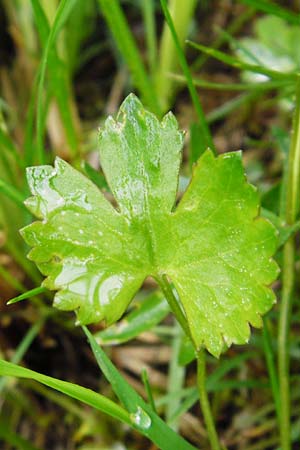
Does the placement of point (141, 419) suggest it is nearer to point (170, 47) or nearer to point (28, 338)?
point (28, 338)

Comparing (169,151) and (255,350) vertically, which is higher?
(169,151)

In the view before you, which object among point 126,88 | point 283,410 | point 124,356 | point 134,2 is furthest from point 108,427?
point 134,2

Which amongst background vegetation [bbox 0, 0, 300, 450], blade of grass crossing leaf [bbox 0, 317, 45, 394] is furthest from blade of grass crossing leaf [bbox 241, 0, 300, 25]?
blade of grass crossing leaf [bbox 0, 317, 45, 394]

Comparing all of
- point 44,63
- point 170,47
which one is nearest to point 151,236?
point 44,63

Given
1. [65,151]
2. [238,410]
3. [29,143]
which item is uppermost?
[29,143]

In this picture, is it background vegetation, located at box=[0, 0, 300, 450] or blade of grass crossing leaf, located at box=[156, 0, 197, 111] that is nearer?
background vegetation, located at box=[0, 0, 300, 450]

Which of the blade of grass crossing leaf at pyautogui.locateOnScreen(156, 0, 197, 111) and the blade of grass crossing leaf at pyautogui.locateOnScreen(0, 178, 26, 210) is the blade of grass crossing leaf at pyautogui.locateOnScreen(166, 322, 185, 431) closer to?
the blade of grass crossing leaf at pyautogui.locateOnScreen(0, 178, 26, 210)

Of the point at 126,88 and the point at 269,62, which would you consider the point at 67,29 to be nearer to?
the point at 126,88

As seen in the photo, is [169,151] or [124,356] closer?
[169,151]
